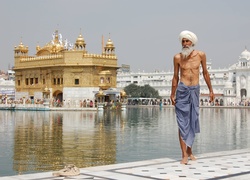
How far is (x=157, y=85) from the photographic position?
79562mm

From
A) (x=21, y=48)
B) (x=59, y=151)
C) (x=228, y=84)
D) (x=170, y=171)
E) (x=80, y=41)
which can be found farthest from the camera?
(x=228, y=84)

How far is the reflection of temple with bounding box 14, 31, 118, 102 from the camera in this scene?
43.7 m

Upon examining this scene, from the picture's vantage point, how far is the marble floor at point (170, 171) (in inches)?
240

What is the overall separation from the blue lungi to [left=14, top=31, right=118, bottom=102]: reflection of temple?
1407 inches

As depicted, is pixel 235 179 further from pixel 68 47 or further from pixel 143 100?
pixel 143 100

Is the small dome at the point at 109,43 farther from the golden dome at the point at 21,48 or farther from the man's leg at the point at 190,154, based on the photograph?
the man's leg at the point at 190,154

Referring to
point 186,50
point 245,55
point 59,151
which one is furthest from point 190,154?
point 245,55

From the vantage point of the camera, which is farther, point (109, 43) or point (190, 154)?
point (109, 43)

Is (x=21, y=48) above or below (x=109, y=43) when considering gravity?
above

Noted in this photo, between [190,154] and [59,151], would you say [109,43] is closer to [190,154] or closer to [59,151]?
[59,151]

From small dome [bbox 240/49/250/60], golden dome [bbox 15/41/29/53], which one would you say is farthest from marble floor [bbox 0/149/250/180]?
small dome [bbox 240/49/250/60]

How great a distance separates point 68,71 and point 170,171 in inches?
1502

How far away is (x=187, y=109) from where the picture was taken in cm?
774

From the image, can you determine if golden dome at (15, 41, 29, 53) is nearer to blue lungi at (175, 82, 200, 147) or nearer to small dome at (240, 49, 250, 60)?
small dome at (240, 49, 250, 60)
